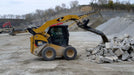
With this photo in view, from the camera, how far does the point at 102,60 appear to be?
938 cm

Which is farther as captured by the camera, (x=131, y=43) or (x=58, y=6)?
(x=58, y=6)

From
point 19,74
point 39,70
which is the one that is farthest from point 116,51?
point 19,74

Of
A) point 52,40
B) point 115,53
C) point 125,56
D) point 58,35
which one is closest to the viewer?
point 125,56

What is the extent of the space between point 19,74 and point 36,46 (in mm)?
2936

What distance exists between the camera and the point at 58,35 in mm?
10531

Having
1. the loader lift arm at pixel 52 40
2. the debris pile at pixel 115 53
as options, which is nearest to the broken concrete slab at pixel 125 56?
the debris pile at pixel 115 53

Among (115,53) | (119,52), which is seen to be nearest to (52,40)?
(115,53)

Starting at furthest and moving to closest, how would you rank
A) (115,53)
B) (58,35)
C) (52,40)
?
1. (58,35)
2. (52,40)
3. (115,53)

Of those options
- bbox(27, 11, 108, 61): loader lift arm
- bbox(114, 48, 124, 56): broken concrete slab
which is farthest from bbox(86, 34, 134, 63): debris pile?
bbox(27, 11, 108, 61): loader lift arm

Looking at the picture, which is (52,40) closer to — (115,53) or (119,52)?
(115,53)

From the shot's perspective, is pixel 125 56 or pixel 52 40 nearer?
pixel 125 56

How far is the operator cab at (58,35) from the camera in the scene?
408 inches

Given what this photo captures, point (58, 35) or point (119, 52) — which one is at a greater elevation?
point (58, 35)

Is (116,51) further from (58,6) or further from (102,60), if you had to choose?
(58,6)
